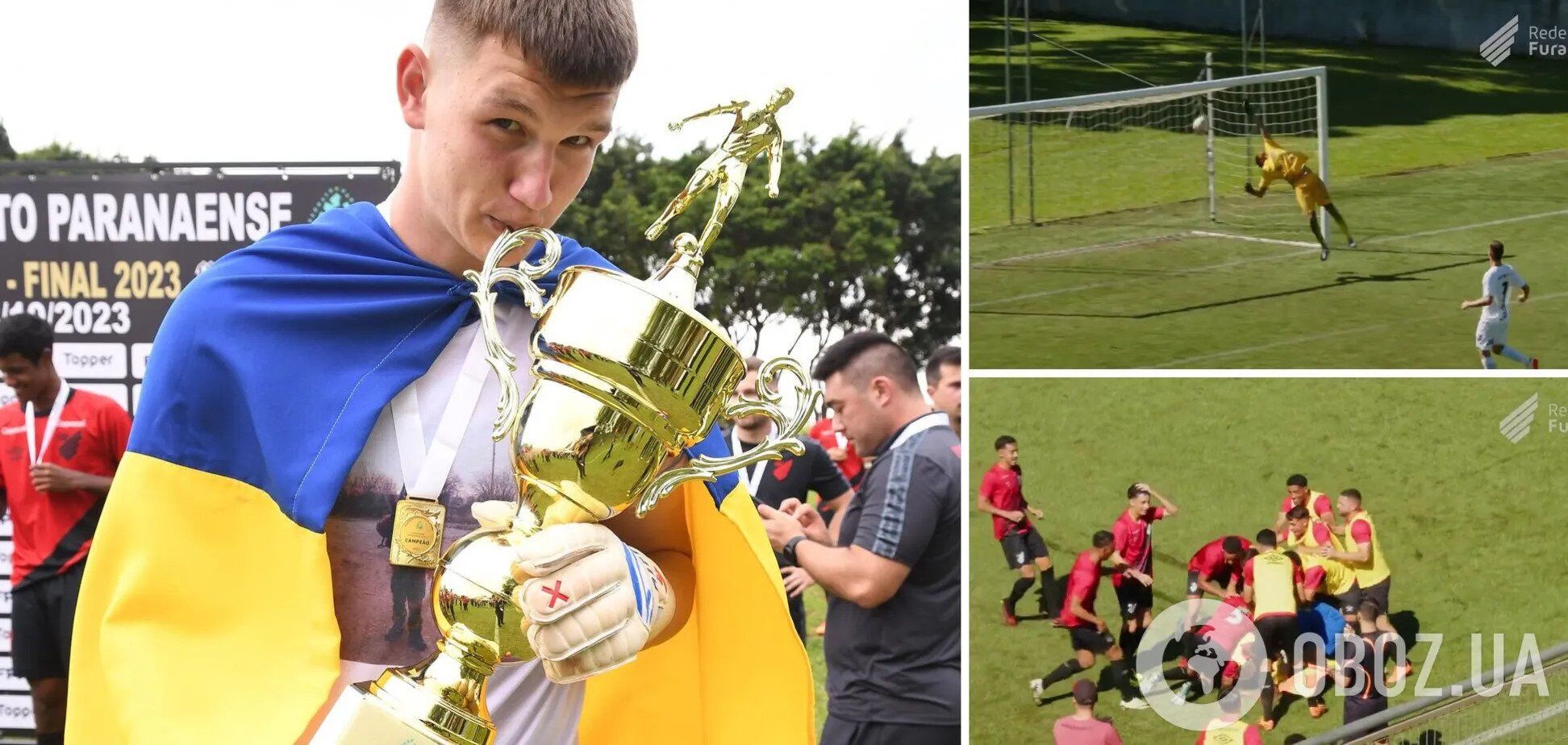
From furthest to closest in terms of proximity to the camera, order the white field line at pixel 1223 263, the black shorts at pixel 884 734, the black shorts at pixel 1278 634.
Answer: the white field line at pixel 1223 263
the black shorts at pixel 1278 634
the black shorts at pixel 884 734

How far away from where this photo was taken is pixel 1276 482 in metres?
6.64

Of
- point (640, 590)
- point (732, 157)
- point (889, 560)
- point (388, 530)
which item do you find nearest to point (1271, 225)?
point (889, 560)

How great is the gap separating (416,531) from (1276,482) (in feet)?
17.5

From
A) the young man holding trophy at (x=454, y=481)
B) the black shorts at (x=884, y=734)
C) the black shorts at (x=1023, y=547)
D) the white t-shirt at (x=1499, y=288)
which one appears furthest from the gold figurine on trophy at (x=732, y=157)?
the white t-shirt at (x=1499, y=288)

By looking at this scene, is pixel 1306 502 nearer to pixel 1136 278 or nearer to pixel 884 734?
pixel 1136 278

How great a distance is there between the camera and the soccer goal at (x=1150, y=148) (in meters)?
7.61

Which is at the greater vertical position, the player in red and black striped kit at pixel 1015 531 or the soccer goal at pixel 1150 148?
the soccer goal at pixel 1150 148

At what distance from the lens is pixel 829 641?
537cm

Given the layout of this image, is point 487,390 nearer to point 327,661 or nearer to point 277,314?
point 277,314

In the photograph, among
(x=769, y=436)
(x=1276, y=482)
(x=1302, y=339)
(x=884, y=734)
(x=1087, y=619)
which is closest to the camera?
(x=769, y=436)

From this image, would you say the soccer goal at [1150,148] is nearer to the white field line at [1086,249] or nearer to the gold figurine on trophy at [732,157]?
the white field line at [1086,249]

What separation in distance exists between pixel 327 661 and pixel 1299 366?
6246 millimetres

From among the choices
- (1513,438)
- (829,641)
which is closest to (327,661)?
(829,641)

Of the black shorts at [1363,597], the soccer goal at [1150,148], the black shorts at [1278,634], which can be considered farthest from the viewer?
the soccer goal at [1150,148]
